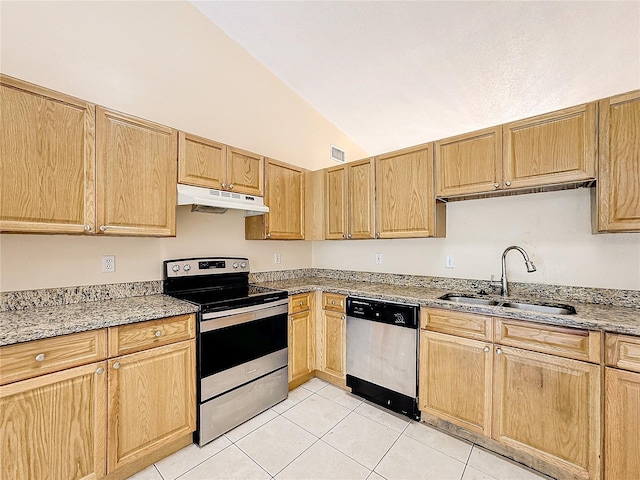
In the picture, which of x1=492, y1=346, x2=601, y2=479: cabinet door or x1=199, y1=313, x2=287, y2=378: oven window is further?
x1=199, y1=313, x2=287, y2=378: oven window

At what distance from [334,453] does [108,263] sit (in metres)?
2.05

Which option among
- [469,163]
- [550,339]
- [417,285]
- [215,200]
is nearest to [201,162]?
[215,200]

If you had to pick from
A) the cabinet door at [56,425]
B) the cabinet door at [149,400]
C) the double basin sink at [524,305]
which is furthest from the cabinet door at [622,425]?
the cabinet door at [56,425]

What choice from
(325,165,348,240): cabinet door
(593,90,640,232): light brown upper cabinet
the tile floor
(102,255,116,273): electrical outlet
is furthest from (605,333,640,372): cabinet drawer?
(102,255,116,273): electrical outlet

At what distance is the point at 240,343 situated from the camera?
7.00 feet

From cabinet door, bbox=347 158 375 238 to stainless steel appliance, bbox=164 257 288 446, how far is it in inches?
38.8

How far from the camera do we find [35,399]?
4.33ft

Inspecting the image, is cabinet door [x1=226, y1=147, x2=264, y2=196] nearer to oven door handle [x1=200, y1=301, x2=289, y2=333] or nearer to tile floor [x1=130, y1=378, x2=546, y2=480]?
oven door handle [x1=200, y1=301, x2=289, y2=333]

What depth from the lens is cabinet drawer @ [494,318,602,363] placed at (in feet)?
5.03

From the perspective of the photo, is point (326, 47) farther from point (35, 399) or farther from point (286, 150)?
point (35, 399)

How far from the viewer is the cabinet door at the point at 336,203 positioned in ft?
9.76

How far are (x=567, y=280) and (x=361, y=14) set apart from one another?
2.52 metres

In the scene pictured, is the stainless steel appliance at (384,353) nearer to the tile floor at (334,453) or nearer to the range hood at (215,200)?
the tile floor at (334,453)

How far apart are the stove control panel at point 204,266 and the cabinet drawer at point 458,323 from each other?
67.8 inches
